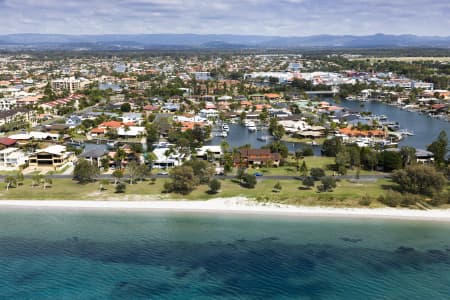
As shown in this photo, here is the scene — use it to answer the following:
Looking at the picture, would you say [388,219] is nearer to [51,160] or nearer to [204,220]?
[204,220]

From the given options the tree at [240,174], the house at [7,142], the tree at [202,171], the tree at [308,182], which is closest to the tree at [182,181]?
the tree at [202,171]

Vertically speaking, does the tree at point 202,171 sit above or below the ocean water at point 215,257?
above

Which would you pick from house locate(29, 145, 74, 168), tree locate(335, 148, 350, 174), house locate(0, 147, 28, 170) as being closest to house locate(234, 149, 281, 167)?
tree locate(335, 148, 350, 174)

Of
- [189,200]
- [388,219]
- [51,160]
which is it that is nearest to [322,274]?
[388,219]

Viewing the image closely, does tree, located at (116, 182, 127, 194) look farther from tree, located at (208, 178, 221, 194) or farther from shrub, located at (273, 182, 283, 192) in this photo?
shrub, located at (273, 182, 283, 192)

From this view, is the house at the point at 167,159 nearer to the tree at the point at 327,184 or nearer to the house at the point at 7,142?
the tree at the point at 327,184
